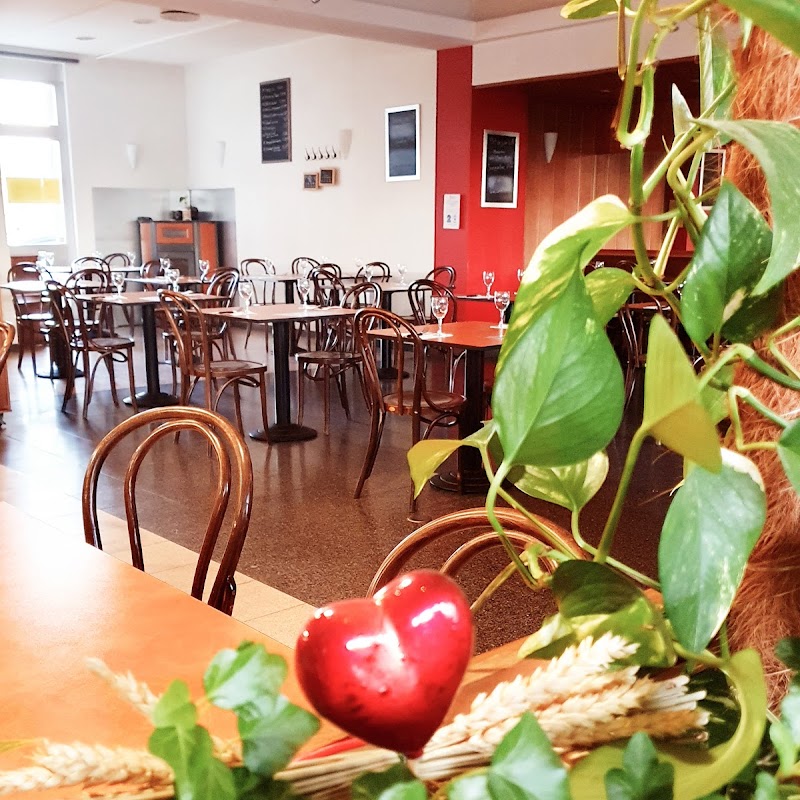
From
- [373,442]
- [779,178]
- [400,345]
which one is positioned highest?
[779,178]

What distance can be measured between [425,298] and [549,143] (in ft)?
6.62

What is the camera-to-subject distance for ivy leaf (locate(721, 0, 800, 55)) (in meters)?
0.35

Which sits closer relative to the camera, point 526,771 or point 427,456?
point 526,771

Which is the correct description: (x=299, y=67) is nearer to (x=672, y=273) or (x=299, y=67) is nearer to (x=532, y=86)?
(x=532, y=86)

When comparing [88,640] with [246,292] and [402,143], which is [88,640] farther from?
[402,143]

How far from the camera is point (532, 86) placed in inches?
323

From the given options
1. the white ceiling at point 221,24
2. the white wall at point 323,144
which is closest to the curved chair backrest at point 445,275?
the white wall at point 323,144

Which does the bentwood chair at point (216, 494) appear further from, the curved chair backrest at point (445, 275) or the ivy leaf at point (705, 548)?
the curved chair backrest at point (445, 275)

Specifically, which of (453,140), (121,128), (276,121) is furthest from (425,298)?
(121,128)

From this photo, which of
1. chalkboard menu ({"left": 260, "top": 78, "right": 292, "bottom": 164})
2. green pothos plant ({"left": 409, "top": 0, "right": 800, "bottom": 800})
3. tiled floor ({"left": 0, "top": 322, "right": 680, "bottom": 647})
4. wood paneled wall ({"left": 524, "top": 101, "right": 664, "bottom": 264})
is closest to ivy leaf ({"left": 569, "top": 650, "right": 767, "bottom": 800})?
green pothos plant ({"left": 409, "top": 0, "right": 800, "bottom": 800})

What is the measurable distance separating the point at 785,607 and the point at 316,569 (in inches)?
107

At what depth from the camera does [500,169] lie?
8.36 m

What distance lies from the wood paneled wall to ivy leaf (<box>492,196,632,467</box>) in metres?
8.50

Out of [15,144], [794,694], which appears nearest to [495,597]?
[794,694]
